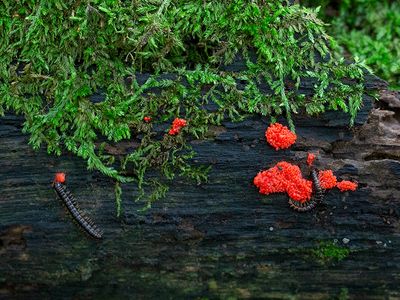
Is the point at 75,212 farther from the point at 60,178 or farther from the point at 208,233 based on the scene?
the point at 208,233

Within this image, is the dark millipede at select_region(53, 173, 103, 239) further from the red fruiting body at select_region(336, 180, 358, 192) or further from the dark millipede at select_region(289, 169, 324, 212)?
the red fruiting body at select_region(336, 180, 358, 192)

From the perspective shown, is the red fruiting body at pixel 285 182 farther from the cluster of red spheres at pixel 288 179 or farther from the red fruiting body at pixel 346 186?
the red fruiting body at pixel 346 186

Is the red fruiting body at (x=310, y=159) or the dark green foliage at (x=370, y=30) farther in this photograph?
the dark green foliage at (x=370, y=30)

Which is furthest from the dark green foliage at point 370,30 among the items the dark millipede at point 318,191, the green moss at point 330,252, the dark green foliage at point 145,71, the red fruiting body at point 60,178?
the red fruiting body at point 60,178

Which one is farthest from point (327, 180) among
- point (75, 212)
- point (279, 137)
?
point (75, 212)

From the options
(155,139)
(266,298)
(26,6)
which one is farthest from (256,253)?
(26,6)

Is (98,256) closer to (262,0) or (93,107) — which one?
(93,107)
